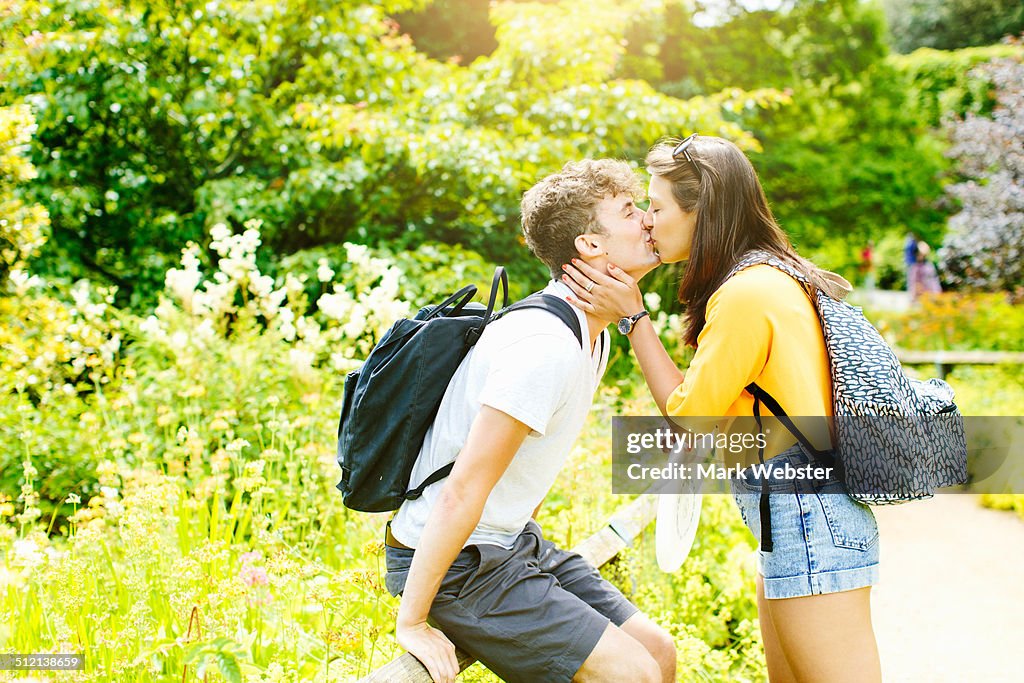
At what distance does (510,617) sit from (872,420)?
3.19 ft

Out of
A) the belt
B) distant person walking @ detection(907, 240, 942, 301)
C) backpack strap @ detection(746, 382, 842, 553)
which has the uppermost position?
distant person walking @ detection(907, 240, 942, 301)

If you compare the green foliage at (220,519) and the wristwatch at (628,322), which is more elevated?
the wristwatch at (628,322)

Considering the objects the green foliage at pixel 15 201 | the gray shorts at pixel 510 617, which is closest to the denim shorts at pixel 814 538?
the gray shorts at pixel 510 617

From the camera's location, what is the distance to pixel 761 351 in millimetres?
2010

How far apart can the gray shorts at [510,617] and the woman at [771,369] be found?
50 cm

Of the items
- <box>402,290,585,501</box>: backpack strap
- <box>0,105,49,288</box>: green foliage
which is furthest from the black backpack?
<box>0,105,49,288</box>: green foliage

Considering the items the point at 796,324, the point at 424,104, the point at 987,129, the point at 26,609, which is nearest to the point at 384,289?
the point at 26,609

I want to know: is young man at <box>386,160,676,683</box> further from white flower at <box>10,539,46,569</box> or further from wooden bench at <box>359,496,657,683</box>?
white flower at <box>10,539,46,569</box>

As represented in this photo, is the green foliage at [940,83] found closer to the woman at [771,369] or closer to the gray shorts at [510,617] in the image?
the woman at [771,369]

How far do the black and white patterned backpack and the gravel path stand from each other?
219 centimetres

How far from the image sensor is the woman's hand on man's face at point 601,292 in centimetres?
219

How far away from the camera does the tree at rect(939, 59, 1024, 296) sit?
970 centimetres

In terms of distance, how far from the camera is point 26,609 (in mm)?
2506

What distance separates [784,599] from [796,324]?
680 mm
